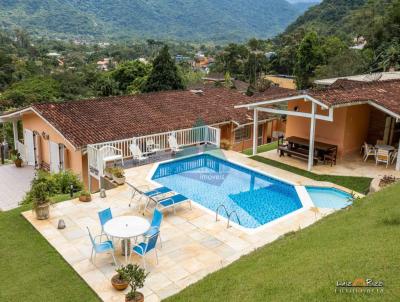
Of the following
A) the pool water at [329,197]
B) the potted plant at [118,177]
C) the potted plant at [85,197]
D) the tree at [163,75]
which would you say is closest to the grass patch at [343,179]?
the pool water at [329,197]

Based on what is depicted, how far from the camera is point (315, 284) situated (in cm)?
497

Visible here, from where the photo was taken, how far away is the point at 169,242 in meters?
8.98

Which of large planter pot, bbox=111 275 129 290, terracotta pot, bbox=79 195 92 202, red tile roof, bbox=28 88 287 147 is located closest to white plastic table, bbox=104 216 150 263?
large planter pot, bbox=111 275 129 290

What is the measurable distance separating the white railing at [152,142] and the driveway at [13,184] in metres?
3.43

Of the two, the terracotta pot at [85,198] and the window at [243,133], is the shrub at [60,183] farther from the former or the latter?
the window at [243,133]

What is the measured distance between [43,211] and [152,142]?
24.5 feet

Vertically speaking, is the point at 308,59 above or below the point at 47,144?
above

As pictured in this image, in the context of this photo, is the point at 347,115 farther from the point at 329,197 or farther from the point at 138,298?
the point at 138,298

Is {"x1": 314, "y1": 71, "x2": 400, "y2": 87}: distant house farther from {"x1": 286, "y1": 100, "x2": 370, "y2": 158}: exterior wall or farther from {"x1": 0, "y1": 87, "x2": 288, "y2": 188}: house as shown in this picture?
{"x1": 286, "y1": 100, "x2": 370, "y2": 158}: exterior wall

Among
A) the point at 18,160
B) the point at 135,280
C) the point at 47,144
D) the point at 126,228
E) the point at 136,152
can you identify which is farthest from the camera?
the point at 18,160

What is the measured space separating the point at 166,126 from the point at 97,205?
8251 mm

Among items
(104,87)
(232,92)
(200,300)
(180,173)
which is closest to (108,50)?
(104,87)

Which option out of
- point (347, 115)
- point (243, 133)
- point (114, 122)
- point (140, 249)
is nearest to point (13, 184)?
point (114, 122)

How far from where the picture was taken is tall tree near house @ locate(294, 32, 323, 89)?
5709 cm
